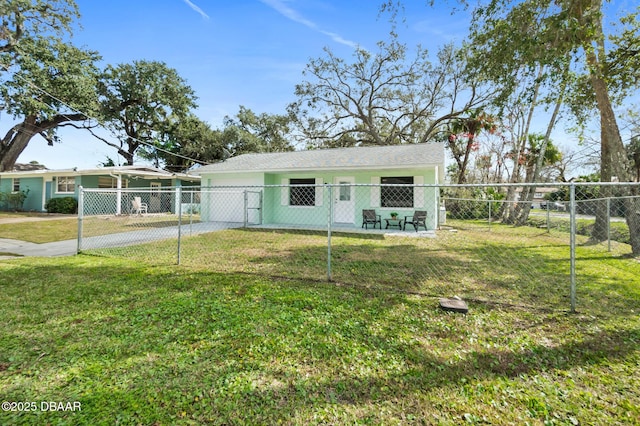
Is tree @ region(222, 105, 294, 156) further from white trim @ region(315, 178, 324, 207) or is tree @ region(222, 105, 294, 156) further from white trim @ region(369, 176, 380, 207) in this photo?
white trim @ region(369, 176, 380, 207)

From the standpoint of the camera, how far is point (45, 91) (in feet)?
69.0

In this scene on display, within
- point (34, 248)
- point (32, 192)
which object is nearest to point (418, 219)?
point (34, 248)

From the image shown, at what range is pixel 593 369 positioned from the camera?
261cm

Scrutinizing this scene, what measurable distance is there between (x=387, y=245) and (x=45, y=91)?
88.5 ft

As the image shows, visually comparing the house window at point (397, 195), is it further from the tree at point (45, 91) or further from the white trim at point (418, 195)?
the tree at point (45, 91)

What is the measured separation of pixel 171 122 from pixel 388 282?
98.7ft

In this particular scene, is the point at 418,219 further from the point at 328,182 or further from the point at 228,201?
the point at 228,201

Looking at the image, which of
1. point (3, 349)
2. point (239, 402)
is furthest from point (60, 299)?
point (239, 402)

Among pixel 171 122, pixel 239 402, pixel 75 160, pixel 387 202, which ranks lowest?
pixel 239 402

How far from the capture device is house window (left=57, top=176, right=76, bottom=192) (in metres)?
19.7

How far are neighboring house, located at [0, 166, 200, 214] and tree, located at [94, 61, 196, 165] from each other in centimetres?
783

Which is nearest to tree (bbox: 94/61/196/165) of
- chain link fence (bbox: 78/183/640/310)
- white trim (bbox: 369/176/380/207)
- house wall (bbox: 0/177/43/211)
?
house wall (bbox: 0/177/43/211)

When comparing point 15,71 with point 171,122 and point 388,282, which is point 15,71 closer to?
point 171,122

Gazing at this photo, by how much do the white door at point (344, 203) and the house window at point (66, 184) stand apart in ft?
60.6
